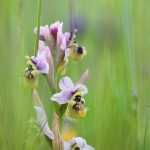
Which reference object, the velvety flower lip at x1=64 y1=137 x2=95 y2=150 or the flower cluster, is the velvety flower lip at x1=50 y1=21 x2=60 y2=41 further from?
the velvety flower lip at x1=64 y1=137 x2=95 y2=150

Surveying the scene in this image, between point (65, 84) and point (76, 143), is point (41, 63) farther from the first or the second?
point (76, 143)

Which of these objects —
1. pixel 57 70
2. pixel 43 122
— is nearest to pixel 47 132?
pixel 43 122

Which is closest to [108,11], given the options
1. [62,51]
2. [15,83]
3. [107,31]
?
[107,31]

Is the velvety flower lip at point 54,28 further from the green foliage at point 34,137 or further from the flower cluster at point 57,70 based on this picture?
the green foliage at point 34,137

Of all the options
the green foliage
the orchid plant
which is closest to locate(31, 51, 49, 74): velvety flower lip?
the orchid plant

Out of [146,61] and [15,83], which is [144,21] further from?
[15,83]
